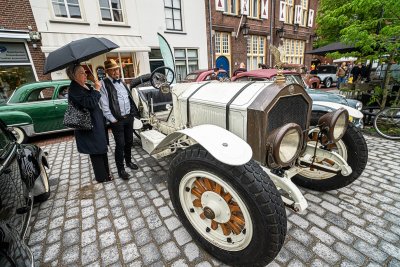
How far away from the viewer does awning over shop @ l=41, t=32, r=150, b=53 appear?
8.25 meters

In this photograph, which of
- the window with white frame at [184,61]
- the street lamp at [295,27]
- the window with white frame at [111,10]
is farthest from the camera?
the street lamp at [295,27]

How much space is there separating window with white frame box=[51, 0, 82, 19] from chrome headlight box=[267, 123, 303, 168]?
10797mm

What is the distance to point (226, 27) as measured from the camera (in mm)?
13617

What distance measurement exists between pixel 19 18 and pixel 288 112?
10.6 meters

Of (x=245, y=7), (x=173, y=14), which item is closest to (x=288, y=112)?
(x=173, y=14)

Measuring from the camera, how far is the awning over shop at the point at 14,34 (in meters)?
7.34

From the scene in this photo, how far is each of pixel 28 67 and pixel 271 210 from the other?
1075cm

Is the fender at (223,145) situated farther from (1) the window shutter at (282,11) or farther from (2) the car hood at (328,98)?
(1) the window shutter at (282,11)

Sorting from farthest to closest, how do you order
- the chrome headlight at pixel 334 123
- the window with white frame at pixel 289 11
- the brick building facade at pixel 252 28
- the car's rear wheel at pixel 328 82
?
the window with white frame at pixel 289 11 < the car's rear wheel at pixel 328 82 < the brick building facade at pixel 252 28 < the chrome headlight at pixel 334 123

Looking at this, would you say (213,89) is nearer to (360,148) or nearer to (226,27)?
(360,148)

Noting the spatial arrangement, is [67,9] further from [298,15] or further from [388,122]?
[298,15]

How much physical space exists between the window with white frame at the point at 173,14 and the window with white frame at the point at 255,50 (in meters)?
5.91

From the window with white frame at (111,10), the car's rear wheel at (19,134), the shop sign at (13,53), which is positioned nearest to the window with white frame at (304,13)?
the window with white frame at (111,10)

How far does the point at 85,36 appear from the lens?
9.13m
